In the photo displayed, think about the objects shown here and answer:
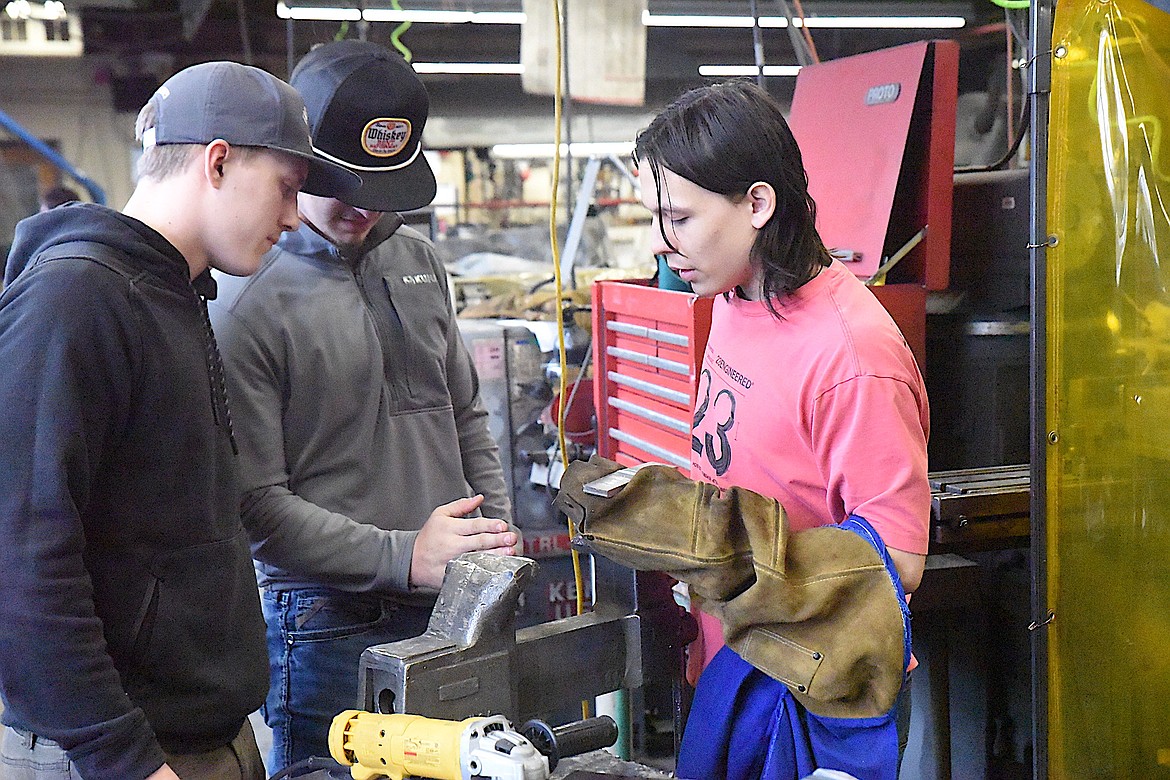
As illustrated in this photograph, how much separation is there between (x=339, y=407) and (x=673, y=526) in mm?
573

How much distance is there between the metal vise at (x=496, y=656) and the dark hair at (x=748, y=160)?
0.36 metres

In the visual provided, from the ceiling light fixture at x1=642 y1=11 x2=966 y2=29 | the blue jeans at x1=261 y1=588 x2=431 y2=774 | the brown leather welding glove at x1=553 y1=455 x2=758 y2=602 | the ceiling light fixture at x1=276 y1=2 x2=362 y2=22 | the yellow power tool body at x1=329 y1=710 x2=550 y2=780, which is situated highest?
the ceiling light fixture at x1=642 y1=11 x2=966 y2=29

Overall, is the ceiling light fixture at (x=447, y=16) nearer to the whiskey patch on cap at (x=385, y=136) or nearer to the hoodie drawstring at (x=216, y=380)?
the whiskey patch on cap at (x=385, y=136)

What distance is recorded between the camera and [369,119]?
51.4 inches

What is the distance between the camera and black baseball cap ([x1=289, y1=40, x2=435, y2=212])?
1290 mm

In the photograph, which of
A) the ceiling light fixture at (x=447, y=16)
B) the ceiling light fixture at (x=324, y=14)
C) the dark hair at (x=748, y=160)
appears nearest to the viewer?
the dark hair at (x=748, y=160)

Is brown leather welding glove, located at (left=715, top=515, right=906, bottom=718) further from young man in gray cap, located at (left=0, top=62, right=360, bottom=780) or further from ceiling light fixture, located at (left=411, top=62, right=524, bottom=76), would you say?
ceiling light fixture, located at (left=411, top=62, right=524, bottom=76)

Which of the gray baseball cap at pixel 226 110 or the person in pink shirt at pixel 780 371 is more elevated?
the gray baseball cap at pixel 226 110

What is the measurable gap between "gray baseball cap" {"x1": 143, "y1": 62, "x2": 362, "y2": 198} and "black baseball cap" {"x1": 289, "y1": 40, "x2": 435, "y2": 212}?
0.62 feet

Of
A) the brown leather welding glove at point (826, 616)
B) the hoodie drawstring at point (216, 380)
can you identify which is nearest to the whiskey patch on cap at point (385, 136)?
the hoodie drawstring at point (216, 380)

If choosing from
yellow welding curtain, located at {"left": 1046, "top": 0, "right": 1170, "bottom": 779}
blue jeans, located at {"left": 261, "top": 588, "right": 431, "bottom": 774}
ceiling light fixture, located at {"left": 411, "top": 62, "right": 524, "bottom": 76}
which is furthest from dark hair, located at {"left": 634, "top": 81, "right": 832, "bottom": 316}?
ceiling light fixture, located at {"left": 411, "top": 62, "right": 524, "bottom": 76}

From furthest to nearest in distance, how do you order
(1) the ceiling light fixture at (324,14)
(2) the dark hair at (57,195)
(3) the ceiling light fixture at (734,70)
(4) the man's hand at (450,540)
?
(3) the ceiling light fixture at (734,70) → (2) the dark hair at (57,195) → (1) the ceiling light fixture at (324,14) → (4) the man's hand at (450,540)

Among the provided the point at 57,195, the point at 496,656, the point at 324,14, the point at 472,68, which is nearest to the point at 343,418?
the point at 496,656

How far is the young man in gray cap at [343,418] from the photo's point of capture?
1265mm
